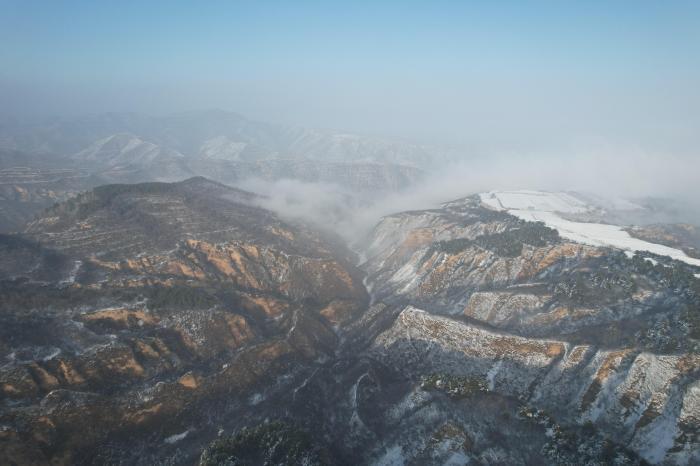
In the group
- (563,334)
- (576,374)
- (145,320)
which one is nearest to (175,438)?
(145,320)

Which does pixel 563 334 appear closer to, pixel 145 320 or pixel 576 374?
pixel 576 374

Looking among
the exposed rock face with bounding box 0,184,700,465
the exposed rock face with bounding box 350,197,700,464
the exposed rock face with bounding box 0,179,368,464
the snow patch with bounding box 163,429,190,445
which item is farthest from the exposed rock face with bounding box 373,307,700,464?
the snow patch with bounding box 163,429,190,445

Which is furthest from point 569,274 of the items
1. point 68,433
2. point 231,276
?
point 68,433

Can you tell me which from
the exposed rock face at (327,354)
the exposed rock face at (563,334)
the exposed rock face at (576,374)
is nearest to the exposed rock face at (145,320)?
the exposed rock face at (327,354)

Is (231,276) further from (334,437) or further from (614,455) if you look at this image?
(614,455)

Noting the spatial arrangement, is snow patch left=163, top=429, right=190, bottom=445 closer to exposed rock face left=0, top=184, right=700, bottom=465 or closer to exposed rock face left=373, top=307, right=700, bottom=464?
exposed rock face left=0, top=184, right=700, bottom=465

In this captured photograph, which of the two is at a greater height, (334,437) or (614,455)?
(614,455)

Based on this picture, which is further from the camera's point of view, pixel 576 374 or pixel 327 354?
pixel 327 354

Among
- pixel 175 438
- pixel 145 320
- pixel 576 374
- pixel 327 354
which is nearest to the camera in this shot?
pixel 175 438

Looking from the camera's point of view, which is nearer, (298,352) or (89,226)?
(298,352)
